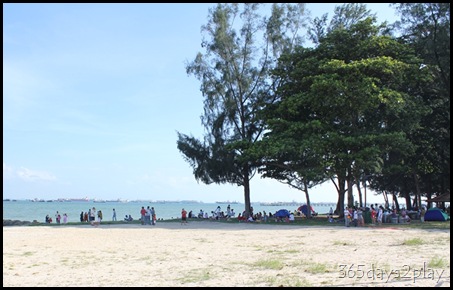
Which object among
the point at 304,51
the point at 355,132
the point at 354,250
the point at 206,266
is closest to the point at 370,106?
the point at 355,132

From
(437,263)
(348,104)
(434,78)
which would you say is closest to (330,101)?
(348,104)

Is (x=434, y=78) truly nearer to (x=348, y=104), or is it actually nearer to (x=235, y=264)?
(x=348, y=104)

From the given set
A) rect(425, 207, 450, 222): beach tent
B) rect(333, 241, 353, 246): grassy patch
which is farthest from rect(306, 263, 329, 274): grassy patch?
rect(425, 207, 450, 222): beach tent

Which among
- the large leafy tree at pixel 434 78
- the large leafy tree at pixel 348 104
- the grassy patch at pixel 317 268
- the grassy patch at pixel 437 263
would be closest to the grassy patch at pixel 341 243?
the grassy patch at pixel 437 263

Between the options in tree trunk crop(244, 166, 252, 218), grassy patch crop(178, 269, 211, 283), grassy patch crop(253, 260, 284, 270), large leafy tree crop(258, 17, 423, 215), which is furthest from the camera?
tree trunk crop(244, 166, 252, 218)

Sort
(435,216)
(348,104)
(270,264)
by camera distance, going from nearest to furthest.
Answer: (270,264) → (435,216) → (348,104)

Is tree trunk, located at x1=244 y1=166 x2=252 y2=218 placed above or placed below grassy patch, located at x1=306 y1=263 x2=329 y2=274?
above

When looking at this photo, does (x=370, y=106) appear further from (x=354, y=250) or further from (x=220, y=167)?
(x=354, y=250)

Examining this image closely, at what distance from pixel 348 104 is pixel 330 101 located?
1.41 meters

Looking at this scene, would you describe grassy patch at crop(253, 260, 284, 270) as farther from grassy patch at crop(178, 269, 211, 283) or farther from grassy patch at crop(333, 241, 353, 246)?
grassy patch at crop(333, 241, 353, 246)

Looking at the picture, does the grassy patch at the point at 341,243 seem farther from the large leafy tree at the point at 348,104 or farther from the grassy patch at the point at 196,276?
the large leafy tree at the point at 348,104

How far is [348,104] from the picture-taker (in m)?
33.8

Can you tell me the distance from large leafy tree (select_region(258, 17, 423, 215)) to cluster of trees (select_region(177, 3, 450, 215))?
0.08 metres

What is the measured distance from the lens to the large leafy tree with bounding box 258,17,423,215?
32656 millimetres
